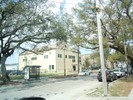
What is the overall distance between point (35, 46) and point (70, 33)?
646 centimetres

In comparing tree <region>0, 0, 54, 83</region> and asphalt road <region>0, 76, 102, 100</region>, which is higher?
tree <region>0, 0, 54, 83</region>

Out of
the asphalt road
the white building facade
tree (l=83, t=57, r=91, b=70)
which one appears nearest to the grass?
the asphalt road

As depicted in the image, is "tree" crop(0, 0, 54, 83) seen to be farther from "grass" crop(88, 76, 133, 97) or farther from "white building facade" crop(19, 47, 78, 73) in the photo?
"white building facade" crop(19, 47, 78, 73)

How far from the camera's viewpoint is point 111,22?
1220 inches

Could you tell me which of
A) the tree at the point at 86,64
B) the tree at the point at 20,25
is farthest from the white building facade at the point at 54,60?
the tree at the point at 20,25

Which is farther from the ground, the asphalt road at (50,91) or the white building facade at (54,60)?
the white building facade at (54,60)

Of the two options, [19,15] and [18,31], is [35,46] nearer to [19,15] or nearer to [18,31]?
[18,31]

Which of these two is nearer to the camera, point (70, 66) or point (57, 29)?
point (57, 29)

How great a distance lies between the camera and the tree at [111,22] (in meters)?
29.8

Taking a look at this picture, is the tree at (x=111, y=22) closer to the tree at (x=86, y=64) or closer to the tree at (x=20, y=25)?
the tree at (x=20, y=25)

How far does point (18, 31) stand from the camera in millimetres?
35875


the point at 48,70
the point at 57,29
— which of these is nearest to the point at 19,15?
the point at 57,29

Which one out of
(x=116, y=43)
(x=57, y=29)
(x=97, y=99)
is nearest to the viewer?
(x=97, y=99)

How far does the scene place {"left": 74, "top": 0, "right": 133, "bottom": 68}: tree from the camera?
97.7ft
